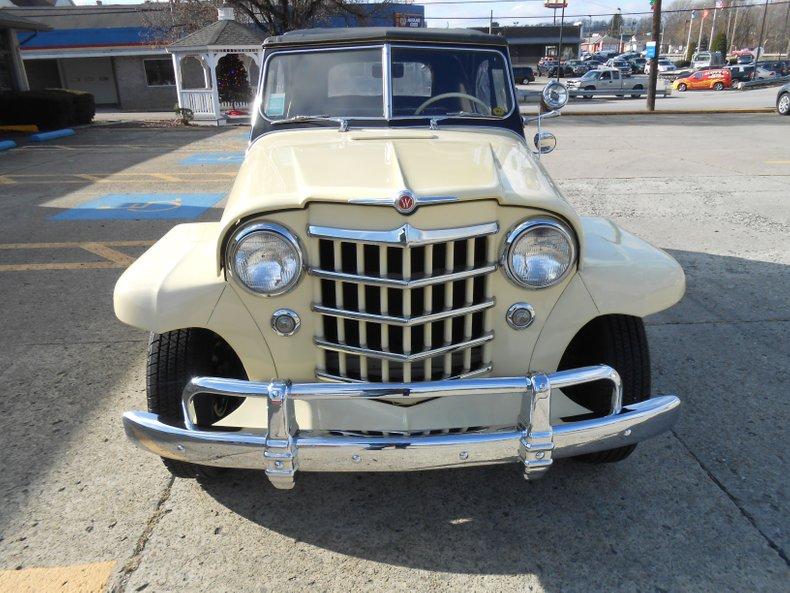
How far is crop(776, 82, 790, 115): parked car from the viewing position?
732 inches

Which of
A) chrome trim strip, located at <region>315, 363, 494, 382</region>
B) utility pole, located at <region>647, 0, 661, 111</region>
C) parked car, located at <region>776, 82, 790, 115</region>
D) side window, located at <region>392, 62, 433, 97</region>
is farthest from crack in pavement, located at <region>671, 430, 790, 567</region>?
utility pole, located at <region>647, 0, 661, 111</region>

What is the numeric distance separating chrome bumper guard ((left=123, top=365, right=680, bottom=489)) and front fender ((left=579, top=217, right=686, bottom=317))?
36 cm

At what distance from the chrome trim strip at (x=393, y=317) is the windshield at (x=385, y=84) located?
149 centimetres

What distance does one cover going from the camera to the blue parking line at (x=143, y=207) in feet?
24.5

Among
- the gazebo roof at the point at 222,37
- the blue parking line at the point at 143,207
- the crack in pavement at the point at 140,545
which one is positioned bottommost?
the crack in pavement at the point at 140,545

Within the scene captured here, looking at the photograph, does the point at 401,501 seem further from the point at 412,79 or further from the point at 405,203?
the point at 412,79

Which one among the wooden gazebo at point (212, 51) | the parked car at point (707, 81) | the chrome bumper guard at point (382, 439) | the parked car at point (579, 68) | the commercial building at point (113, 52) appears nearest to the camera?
the chrome bumper guard at point (382, 439)

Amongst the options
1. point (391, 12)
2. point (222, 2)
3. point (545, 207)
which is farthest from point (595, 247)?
point (391, 12)

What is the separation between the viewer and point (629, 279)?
248cm

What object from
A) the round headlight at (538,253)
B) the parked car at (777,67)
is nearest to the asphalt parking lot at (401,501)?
the round headlight at (538,253)

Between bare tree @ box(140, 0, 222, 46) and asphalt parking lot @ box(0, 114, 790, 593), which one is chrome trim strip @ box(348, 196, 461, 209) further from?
bare tree @ box(140, 0, 222, 46)

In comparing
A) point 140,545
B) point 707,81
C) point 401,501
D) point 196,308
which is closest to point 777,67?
point 707,81

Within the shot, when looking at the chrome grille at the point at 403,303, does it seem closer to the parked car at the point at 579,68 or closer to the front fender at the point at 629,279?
the front fender at the point at 629,279

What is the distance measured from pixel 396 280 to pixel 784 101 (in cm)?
2114
